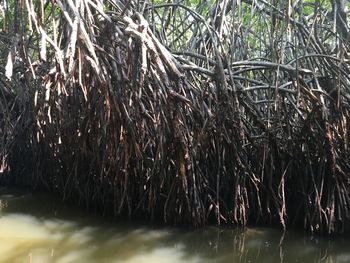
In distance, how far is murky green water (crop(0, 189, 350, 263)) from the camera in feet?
9.57

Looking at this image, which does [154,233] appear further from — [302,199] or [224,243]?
[302,199]

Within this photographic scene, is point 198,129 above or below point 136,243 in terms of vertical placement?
above

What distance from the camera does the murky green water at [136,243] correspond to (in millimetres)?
2916

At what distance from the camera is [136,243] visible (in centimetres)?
317

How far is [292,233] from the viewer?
3.48 meters

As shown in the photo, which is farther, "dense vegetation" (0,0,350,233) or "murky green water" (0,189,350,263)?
"dense vegetation" (0,0,350,233)

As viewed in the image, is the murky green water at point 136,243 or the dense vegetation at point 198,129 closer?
the murky green water at point 136,243

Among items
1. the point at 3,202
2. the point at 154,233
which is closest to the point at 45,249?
the point at 154,233

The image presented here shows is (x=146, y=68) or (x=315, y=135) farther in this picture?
(x=315, y=135)

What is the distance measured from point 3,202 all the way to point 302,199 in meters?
2.32

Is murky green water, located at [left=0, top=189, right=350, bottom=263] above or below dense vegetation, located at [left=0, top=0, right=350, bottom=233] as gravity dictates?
below

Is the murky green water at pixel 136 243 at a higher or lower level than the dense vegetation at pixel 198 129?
lower

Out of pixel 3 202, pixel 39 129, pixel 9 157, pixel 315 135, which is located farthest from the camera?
pixel 9 157

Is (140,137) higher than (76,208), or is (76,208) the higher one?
(140,137)
